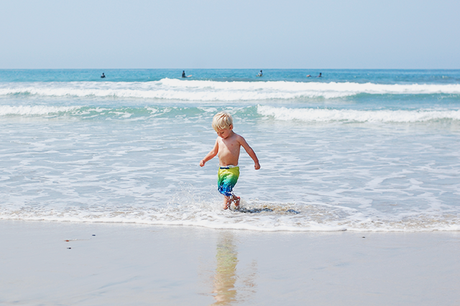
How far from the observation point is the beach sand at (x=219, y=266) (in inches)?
116

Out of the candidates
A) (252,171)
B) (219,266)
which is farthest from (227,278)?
(252,171)

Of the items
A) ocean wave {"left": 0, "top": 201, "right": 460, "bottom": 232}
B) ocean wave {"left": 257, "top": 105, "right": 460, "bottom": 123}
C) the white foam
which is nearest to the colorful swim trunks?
ocean wave {"left": 0, "top": 201, "right": 460, "bottom": 232}

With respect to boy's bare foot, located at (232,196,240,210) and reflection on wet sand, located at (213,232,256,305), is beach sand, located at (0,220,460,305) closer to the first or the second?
reflection on wet sand, located at (213,232,256,305)

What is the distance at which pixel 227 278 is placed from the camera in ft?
10.6

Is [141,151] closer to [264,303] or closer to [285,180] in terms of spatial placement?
[285,180]

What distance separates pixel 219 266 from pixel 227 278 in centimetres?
26

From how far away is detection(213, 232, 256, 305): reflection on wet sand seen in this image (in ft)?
9.57

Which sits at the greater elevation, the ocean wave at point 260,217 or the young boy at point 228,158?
the young boy at point 228,158

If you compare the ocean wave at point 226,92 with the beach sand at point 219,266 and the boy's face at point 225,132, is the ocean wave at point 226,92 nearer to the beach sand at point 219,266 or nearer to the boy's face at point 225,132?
the boy's face at point 225,132

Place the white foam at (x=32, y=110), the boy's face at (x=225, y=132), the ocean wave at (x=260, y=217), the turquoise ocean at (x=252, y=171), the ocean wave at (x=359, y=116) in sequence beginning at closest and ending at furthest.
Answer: the ocean wave at (x=260, y=217)
the turquoise ocean at (x=252, y=171)
the boy's face at (x=225, y=132)
the ocean wave at (x=359, y=116)
the white foam at (x=32, y=110)

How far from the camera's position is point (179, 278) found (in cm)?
325

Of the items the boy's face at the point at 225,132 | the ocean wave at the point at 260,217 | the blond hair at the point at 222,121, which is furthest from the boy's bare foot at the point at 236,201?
the blond hair at the point at 222,121

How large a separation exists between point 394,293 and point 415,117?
1314 centimetres

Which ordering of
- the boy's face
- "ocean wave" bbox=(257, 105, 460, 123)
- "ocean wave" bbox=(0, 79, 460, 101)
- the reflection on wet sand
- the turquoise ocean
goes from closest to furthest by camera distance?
1. the reflection on wet sand
2. the turquoise ocean
3. the boy's face
4. "ocean wave" bbox=(257, 105, 460, 123)
5. "ocean wave" bbox=(0, 79, 460, 101)
